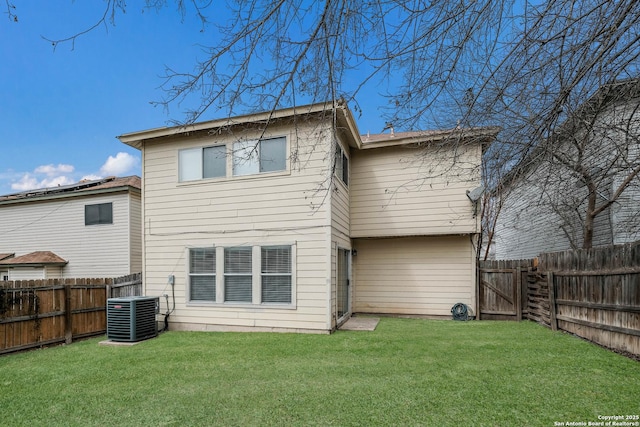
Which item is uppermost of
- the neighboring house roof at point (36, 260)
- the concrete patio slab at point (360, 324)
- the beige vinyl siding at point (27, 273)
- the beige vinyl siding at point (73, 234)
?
the beige vinyl siding at point (73, 234)

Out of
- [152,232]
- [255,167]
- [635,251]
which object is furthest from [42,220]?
[635,251]

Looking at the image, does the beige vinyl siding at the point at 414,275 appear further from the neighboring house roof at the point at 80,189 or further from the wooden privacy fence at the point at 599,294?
the neighboring house roof at the point at 80,189

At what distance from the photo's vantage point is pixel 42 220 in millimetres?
14164

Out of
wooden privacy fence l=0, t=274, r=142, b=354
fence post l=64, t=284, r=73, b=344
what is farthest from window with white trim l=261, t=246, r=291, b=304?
fence post l=64, t=284, r=73, b=344

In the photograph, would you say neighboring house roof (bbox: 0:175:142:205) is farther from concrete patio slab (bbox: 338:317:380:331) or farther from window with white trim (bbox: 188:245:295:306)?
concrete patio slab (bbox: 338:317:380:331)

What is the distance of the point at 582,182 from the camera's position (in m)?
6.36

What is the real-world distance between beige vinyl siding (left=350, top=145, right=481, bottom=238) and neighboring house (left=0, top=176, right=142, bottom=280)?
29.9ft

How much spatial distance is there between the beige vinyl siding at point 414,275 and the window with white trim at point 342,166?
1.84m

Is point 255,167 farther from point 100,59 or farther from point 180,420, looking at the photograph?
point 180,420

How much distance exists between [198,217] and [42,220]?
10917mm

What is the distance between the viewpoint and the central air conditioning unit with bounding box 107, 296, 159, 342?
21.6 ft

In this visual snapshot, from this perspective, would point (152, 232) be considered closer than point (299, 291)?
No

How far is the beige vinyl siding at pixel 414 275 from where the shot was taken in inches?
330

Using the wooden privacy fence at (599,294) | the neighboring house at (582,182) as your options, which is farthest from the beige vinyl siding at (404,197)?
the wooden privacy fence at (599,294)
